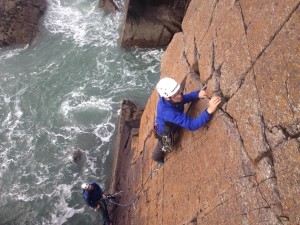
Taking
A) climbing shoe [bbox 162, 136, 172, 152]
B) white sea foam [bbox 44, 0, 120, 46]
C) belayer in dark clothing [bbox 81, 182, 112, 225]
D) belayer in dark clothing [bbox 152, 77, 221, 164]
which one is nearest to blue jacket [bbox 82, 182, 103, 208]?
belayer in dark clothing [bbox 81, 182, 112, 225]

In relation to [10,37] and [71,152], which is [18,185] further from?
[10,37]

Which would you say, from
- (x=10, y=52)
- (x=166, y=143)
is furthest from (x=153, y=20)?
(x=166, y=143)

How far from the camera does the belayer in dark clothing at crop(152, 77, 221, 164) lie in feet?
19.1

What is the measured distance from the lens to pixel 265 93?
4629mm

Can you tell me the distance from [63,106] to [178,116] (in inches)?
531

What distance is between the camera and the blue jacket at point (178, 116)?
586 centimetres

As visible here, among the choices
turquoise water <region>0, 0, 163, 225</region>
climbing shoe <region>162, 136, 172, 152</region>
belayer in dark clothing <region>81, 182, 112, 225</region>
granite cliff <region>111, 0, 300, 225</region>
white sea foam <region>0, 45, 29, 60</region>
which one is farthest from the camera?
white sea foam <region>0, 45, 29, 60</region>

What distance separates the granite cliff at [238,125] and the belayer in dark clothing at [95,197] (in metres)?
3.32

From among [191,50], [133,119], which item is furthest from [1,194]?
[191,50]

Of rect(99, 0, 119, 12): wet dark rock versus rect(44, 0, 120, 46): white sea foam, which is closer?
rect(44, 0, 120, 46): white sea foam

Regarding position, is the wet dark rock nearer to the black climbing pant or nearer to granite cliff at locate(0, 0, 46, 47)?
granite cliff at locate(0, 0, 46, 47)

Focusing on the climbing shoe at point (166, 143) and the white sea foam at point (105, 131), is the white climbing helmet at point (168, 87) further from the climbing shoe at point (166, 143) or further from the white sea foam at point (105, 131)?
the white sea foam at point (105, 131)

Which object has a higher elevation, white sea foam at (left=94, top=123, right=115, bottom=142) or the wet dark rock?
the wet dark rock

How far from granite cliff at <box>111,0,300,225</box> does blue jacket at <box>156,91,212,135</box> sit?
0.27 meters
